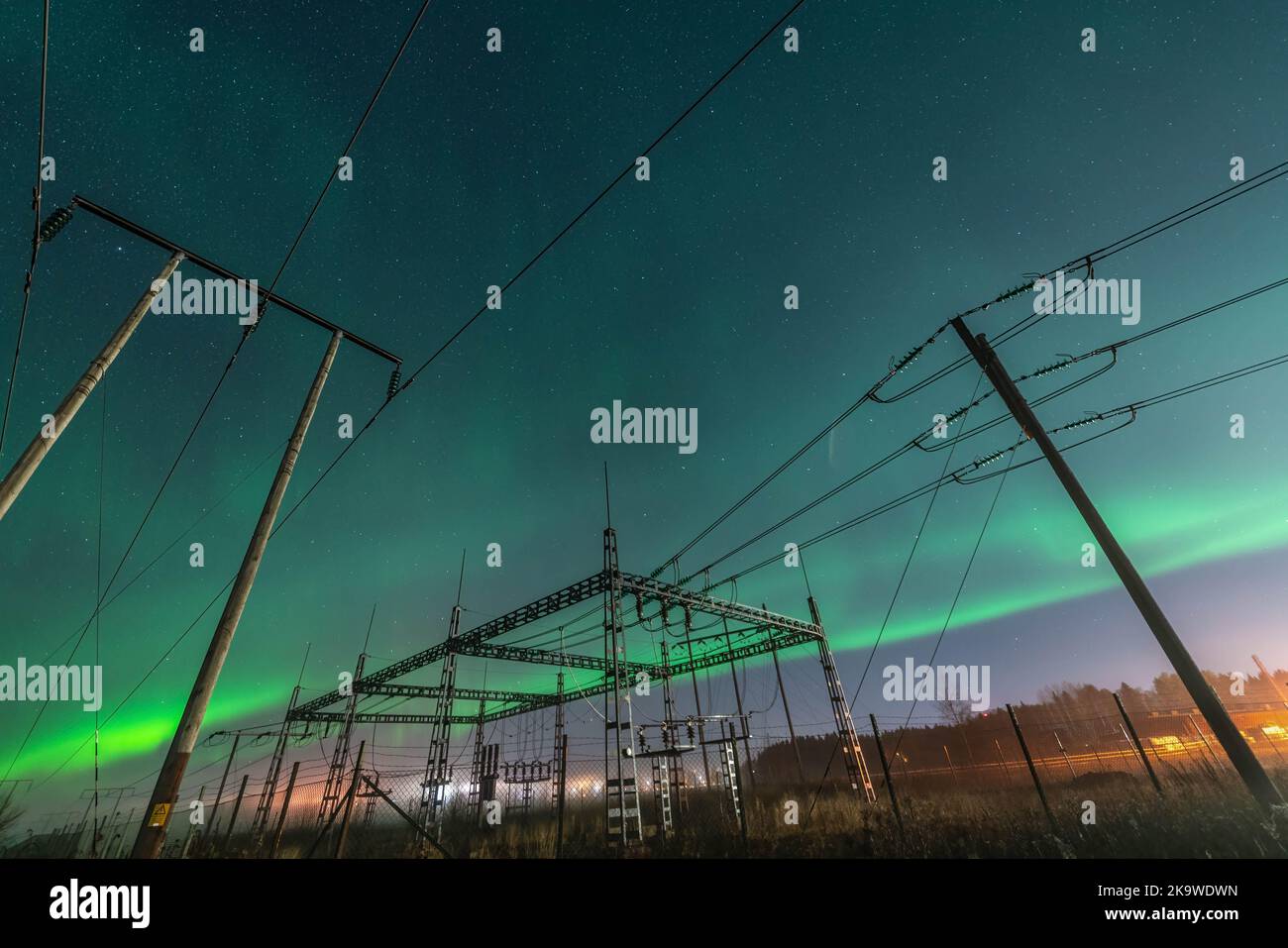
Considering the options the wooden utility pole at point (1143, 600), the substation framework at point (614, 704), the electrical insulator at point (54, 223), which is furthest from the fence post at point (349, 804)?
the wooden utility pole at point (1143, 600)

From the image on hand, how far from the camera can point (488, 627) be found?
18391 millimetres

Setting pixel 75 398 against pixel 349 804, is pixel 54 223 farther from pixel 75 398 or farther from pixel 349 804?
pixel 349 804

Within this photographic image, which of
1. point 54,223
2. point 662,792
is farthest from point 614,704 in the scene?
point 54,223

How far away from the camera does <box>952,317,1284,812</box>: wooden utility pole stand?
20.4 ft

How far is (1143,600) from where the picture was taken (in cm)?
716

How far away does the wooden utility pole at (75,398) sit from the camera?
648 cm

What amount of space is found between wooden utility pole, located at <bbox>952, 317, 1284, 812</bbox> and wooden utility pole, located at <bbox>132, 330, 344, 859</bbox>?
467 inches

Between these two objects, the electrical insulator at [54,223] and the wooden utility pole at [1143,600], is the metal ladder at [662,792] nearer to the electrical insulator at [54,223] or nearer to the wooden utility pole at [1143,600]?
the wooden utility pole at [1143,600]

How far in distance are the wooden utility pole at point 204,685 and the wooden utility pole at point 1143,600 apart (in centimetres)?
1185
